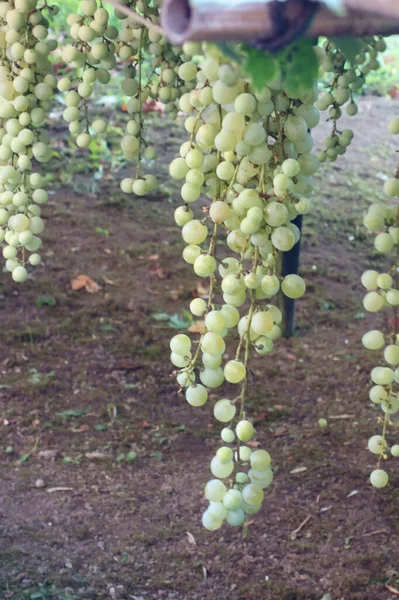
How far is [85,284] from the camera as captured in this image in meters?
2.76

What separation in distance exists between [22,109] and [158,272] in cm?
185

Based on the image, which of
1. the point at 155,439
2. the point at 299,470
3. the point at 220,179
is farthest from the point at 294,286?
the point at 155,439

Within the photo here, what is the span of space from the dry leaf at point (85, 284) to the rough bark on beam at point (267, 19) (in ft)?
7.86

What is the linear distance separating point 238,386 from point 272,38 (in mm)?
1921

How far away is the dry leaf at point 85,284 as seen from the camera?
2742mm

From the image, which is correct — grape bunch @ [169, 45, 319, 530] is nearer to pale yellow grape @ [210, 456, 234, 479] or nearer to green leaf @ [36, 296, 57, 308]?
pale yellow grape @ [210, 456, 234, 479]

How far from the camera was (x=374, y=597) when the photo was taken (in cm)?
147

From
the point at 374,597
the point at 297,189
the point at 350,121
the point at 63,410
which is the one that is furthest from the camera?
the point at 350,121

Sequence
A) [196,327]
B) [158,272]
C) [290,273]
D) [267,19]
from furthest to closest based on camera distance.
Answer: [158,272], [196,327], [290,273], [267,19]

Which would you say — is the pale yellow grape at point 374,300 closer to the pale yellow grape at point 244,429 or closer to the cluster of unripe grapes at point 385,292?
the cluster of unripe grapes at point 385,292

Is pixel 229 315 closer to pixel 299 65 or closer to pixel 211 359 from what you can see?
pixel 211 359

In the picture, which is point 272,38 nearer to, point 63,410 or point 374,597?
point 374,597

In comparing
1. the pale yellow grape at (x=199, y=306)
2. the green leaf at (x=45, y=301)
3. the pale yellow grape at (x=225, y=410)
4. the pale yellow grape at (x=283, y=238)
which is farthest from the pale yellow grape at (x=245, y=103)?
the green leaf at (x=45, y=301)

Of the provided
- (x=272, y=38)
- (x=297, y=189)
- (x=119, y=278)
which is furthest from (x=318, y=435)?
(x=272, y=38)
